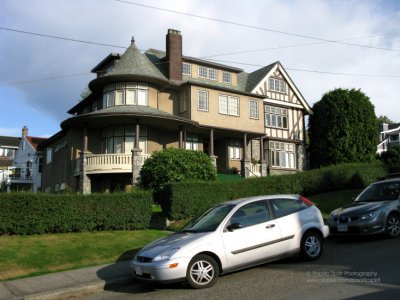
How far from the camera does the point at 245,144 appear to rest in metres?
30.2

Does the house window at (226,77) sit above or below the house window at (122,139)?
above

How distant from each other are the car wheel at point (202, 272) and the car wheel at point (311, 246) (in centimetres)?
227

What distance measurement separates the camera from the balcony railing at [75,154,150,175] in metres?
A: 25.5

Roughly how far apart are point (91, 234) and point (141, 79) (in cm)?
1539

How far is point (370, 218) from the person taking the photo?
37.0ft

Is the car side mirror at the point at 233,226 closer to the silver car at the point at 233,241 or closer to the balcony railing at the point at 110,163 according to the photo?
the silver car at the point at 233,241

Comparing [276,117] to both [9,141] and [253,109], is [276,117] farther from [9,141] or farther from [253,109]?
[9,141]

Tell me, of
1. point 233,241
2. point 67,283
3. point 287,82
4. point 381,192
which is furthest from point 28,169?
point 233,241

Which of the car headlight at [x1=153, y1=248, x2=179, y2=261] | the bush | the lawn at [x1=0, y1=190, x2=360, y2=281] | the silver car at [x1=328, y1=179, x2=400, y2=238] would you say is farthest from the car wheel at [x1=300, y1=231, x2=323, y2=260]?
the bush

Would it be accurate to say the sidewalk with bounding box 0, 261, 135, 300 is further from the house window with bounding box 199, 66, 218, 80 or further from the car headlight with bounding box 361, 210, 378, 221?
the house window with bounding box 199, 66, 218, 80

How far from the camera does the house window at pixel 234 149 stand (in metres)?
32.0

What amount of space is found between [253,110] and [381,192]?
20.1 metres

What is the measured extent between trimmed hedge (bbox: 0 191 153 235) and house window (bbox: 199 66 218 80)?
18143mm

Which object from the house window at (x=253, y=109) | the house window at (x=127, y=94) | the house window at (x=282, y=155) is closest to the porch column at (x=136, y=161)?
the house window at (x=127, y=94)
